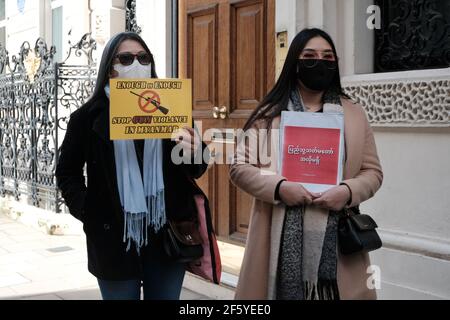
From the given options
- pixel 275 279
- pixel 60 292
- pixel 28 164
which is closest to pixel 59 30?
pixel 28 164

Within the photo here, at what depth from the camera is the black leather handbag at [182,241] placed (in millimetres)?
2289

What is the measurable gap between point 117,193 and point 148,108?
39 cm

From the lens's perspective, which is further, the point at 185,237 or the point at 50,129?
the point at 50,129

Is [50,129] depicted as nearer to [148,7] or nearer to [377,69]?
[148,7]

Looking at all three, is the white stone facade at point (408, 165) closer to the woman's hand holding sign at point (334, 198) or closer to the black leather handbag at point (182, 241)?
the woman's hand holding sign at point (334, 198)

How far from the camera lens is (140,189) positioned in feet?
7.61

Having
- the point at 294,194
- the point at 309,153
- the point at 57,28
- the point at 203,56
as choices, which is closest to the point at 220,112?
the point at 203,56

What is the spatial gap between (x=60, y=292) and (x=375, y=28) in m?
3.37

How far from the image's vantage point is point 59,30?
948 centimetres

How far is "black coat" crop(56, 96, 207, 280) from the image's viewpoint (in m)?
2.31

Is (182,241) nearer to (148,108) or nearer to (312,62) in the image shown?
(148,108)

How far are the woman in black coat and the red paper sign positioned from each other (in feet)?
1.33

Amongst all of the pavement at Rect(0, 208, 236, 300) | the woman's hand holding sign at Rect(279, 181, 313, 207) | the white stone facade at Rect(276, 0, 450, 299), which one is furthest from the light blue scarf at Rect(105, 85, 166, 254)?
the pavement at Rect(0, 208, 236, 300)

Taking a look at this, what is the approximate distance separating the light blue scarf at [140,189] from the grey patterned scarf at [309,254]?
1.93 feet
